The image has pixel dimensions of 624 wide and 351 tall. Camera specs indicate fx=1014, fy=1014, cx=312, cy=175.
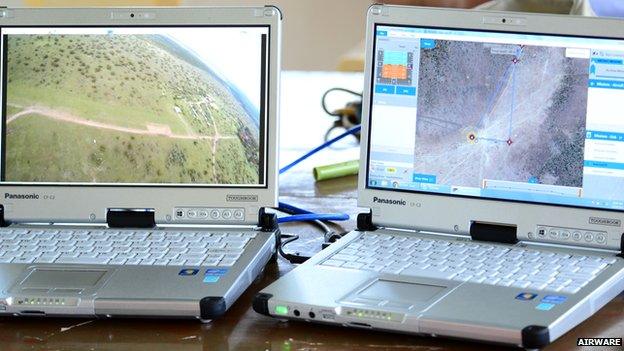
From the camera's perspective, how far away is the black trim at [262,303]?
122 centimetres

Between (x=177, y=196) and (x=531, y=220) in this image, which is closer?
(x=531, y=220)

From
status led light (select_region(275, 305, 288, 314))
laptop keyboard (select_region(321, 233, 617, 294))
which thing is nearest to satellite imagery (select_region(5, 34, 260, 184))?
laptop keyboard (select_region(321, 233, 617, 294))

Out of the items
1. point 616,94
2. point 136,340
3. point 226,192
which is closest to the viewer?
point 136,340

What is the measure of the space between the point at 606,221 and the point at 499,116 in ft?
0.67

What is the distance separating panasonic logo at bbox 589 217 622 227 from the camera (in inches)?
53.7

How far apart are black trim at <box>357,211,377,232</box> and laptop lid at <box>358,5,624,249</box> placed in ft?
0.03

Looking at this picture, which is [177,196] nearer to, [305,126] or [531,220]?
[531,220]

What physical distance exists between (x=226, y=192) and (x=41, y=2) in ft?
6.26

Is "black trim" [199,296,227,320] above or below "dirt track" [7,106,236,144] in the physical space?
below

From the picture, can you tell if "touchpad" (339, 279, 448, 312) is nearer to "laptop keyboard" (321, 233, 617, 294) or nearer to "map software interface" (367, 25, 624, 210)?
"laptop keyboard" (321, 233, 617, 294)

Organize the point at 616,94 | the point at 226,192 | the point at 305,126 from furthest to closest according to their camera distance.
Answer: the point at 305,126, the point at 226,192, the point at 616,94

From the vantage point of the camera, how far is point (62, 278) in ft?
4.30

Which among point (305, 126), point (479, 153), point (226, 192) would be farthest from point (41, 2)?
point (479, 153)

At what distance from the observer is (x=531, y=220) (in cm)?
141
